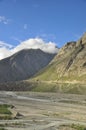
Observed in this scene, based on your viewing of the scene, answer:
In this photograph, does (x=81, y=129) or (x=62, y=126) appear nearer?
(x=81, y=129)

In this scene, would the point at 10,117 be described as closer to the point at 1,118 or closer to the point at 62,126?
the point at 1,118

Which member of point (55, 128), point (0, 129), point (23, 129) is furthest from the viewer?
point (55, 128)

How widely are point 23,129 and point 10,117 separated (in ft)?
48.7

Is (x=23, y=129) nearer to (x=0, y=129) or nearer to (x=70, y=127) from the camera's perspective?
(x=0, y=129)

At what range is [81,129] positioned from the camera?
52438mm

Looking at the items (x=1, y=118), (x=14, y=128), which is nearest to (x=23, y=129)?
(x=14, y=128)

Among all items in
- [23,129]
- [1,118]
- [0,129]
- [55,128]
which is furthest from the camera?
[1,118]

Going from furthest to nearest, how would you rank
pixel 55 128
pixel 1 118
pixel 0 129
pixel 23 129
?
1. pixel 1 118
2. pixel 55 128
3. pixel 23 129
4. pixel 0 129

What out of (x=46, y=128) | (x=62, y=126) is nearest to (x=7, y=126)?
(x=46, y=128)

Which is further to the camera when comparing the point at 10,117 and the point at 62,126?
the point at 10,117

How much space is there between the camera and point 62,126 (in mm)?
57344

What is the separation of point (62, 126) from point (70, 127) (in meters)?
1.90

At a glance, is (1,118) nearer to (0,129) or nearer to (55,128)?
(55,128)

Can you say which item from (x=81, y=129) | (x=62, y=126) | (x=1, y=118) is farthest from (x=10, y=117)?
(x=81, y=129)
